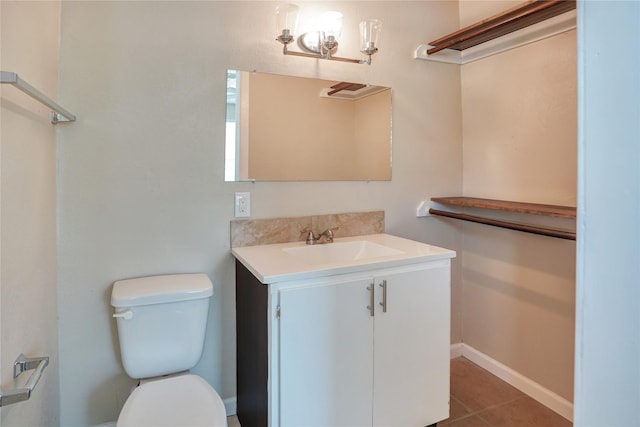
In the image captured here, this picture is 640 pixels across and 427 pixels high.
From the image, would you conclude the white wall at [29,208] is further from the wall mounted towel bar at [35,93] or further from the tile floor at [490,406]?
the tile floor at [490,406]

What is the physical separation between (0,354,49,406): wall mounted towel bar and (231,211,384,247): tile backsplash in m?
0.88

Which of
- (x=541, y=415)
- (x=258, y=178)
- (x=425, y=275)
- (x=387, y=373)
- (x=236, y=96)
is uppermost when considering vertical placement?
(x=236, y=96)

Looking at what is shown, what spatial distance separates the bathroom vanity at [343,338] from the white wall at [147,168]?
247mm

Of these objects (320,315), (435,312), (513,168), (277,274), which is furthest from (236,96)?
(513,168)

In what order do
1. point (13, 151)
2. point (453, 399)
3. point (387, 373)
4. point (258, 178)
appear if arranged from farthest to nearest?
point (453, 399) → point (258, 178) → point (387, 373) → point (13, 151)

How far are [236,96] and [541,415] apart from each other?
2180 millimetres

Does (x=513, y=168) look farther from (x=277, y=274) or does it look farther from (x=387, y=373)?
(x=277, y=274)

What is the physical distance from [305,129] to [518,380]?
182cm

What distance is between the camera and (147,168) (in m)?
1.68

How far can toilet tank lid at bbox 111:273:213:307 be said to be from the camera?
58.1 inches

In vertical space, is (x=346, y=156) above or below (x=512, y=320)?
above

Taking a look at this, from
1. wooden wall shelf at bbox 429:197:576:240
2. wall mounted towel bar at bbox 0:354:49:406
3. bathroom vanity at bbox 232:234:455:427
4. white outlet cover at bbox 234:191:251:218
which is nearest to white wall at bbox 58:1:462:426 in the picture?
white outlet cover at bbox 234:191:251:218

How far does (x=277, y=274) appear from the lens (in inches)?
53.9

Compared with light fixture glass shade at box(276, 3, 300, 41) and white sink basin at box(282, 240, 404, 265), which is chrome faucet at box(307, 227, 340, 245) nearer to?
white sink basin at box(282, 240, 404, 265)
